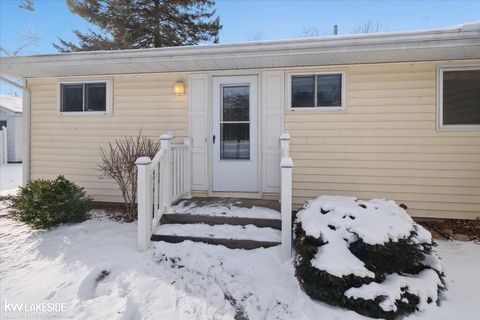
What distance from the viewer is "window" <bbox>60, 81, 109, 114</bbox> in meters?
5.48

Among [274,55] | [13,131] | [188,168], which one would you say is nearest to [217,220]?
[188,168]

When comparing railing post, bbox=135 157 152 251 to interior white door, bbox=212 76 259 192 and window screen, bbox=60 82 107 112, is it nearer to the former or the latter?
interior white door, bbox=212 76 259 192

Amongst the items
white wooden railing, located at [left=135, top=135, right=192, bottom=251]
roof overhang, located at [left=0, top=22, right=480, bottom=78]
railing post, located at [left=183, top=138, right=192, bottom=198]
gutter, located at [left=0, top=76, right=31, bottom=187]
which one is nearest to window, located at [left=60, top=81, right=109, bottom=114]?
roof overhang, located at [left=0, top=22, right=480, bottom=78]

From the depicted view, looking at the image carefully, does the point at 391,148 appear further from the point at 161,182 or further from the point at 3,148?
the point at 3,148

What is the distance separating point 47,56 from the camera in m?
4.71

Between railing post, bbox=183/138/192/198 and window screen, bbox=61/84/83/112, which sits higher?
window screen, bbox=61/84/83/112

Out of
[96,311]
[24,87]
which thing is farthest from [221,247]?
[24,87]

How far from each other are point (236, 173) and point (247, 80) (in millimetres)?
1643

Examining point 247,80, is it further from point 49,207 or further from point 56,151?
point 56,151

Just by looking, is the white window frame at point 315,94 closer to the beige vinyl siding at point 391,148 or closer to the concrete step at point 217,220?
the beige vinyl siding at point 391,148

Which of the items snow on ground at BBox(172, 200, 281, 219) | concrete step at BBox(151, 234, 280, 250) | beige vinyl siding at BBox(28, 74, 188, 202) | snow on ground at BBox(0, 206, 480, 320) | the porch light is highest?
the porch light

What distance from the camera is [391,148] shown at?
469 centimetres

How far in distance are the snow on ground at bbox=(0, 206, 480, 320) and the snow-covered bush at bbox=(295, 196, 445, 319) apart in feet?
0.43

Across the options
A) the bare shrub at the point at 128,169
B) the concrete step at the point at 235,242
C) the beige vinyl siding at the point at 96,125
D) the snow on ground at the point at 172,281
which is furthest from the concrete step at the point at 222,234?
the beige vinyl siding at the point at 96,125
